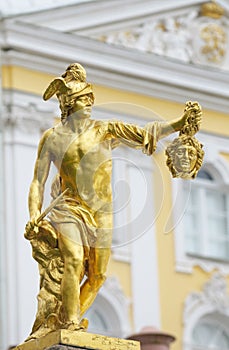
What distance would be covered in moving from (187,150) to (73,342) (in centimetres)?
161

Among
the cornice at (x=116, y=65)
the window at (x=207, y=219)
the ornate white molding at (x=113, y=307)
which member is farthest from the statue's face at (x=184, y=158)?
the window at (x=207, y=219)

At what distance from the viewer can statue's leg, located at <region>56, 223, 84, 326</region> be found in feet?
39.7

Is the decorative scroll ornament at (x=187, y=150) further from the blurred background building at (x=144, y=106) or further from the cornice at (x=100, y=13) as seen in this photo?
the cornice at (x=100, y=13)

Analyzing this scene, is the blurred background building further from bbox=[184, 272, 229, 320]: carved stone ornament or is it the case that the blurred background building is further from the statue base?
the statue base

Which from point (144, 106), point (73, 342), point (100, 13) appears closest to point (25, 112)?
point (144, 106)

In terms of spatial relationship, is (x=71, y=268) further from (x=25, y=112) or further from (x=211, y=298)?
(x=211, y=298)

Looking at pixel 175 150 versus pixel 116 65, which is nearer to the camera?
pixel 175 150

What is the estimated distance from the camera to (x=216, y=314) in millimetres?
25047

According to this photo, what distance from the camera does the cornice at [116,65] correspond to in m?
24.0

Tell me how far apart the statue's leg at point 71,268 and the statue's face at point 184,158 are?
850 mm

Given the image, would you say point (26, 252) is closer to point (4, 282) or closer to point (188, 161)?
point (4, 282)

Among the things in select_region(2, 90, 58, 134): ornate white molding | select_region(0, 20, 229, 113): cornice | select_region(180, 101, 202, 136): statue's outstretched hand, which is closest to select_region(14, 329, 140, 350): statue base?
select_region(180, 101, 202, 136): statue's outstretched hand

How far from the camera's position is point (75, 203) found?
12.4m

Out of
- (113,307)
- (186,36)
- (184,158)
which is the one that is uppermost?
(186,36)
